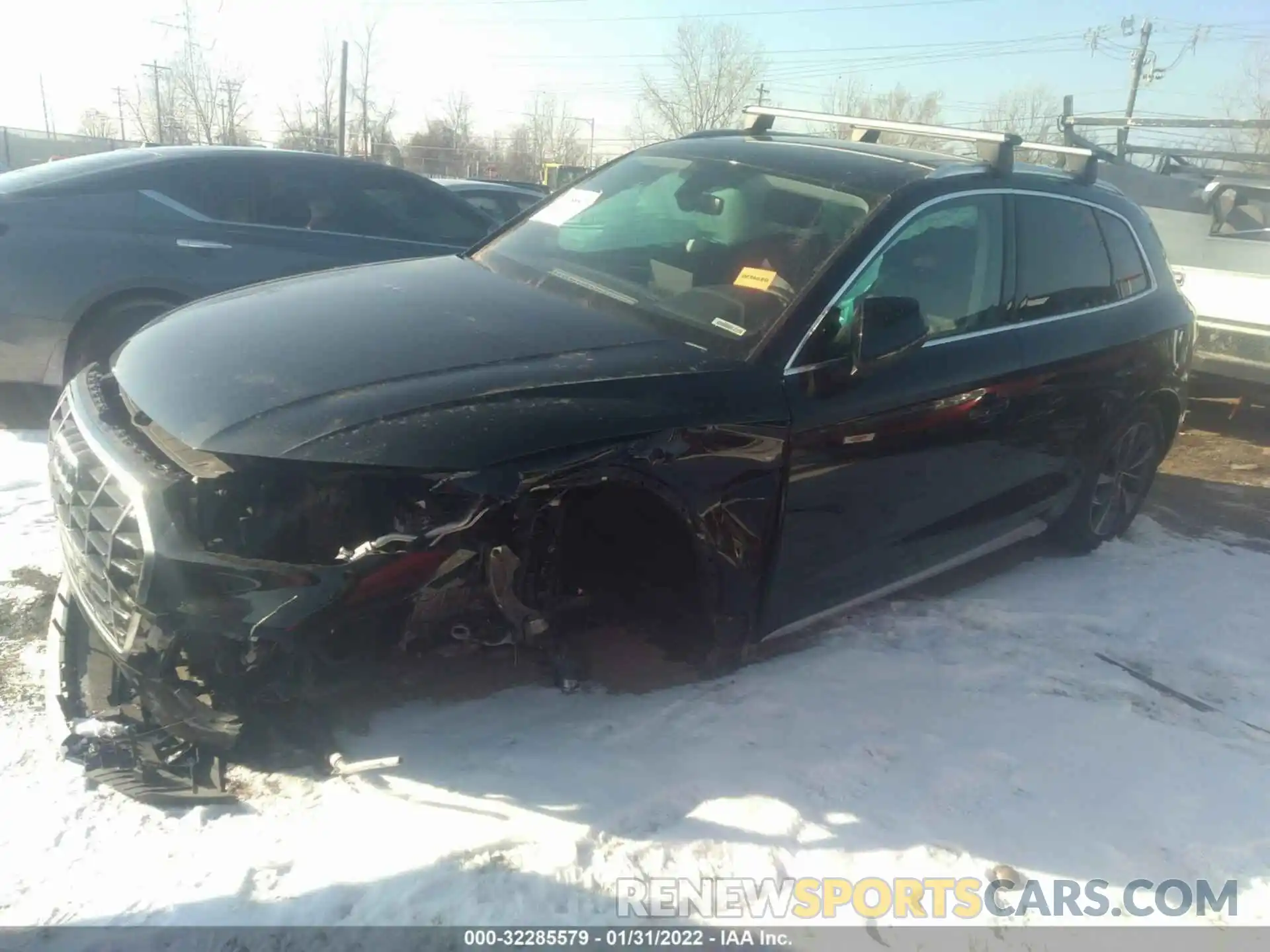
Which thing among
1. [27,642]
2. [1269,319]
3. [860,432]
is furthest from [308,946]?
[1269,319]

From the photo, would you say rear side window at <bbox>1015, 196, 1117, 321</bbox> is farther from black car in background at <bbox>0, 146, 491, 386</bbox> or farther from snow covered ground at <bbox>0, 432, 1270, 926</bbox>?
black car in background at <bbox>0, 146, 491, 386</bbox>

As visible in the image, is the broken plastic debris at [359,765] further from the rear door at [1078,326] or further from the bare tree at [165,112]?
the bare tree at [165,112]

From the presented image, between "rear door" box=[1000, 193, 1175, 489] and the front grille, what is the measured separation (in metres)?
3.18

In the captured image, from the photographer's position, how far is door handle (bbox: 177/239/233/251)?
217 inches

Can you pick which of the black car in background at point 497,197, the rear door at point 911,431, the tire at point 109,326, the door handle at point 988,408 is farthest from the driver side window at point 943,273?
the black car in background at point 497,197

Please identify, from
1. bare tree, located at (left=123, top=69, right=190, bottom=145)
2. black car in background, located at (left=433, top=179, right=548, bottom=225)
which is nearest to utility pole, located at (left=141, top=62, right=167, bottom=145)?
bare tree, located at (left=123, top=69, right=190, bottom=145)

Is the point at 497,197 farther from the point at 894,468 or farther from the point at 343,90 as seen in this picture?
the point at 343,90

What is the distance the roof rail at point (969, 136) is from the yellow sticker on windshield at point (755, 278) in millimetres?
1260

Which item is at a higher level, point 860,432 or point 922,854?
point 860,432

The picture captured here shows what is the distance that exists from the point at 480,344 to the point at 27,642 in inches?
74.6

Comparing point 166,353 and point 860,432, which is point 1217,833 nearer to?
point 860,432

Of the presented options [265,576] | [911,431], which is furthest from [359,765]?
[911,431]

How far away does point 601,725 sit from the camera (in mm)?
3086

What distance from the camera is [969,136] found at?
4.02m
